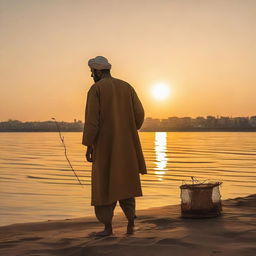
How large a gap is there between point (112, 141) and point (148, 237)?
1138 millimetres

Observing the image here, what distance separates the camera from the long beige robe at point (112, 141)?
5.82m

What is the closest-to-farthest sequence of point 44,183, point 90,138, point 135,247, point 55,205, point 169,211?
point 135,247
point 90,138
point 169,211
point 55,205
point 44,183

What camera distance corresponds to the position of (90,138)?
5832 millimetres

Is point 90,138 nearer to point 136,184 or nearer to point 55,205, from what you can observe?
point 136,184

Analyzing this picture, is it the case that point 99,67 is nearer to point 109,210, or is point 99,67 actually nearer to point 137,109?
point 137,109

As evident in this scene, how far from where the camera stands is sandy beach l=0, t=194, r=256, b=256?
5.04 metres

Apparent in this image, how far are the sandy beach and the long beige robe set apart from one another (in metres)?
0.55

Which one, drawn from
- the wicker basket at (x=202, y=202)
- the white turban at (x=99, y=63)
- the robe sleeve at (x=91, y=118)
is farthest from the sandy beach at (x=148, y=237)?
the white turban at (x=99, y=63)

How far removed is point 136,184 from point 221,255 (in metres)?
1.53

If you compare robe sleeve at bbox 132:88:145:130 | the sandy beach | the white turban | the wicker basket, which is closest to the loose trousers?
the sandy beach

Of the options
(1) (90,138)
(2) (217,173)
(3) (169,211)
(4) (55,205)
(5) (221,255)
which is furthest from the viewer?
(2) (217,173)

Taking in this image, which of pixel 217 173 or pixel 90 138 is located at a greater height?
pixel 90 138

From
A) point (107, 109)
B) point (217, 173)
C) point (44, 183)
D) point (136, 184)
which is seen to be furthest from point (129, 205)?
point (217, 173)

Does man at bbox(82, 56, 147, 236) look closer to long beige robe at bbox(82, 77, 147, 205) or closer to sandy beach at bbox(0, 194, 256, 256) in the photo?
long beige robe at bbox(82, 77, 147, 205)
